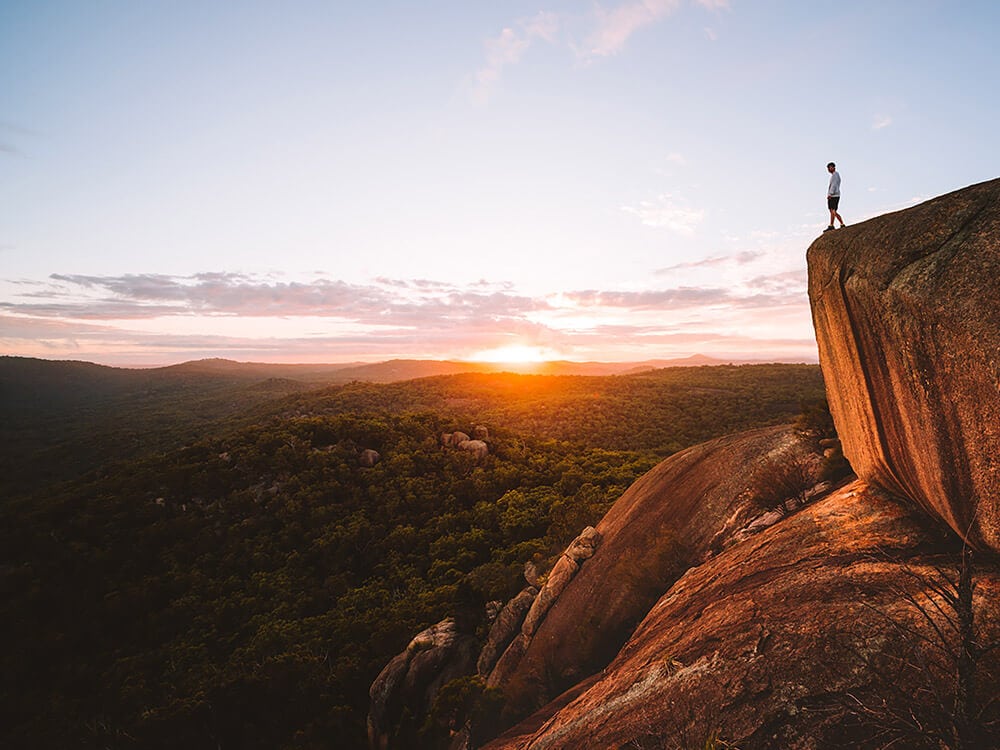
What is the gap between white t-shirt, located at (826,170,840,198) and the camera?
11320mm

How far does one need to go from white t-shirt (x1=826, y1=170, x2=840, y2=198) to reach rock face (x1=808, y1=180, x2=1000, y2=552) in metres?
4.48

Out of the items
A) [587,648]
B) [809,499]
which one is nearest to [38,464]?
[587,648]

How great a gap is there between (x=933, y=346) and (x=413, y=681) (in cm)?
1772

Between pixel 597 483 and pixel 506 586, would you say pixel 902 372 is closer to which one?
pixel 506 586

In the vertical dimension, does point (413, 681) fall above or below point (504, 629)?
below

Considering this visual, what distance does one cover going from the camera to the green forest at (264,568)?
18078mm

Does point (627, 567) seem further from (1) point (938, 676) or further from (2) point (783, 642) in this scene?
(1) point (938, 676)

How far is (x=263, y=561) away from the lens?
91.3 ft

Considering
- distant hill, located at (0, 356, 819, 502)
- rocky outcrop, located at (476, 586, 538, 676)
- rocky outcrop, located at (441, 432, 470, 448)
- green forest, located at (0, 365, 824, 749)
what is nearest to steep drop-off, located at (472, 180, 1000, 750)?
rocky outcrop, located at (476, 586, 538, 676)

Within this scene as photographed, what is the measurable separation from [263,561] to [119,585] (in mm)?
8024

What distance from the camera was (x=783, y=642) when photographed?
6492 mm

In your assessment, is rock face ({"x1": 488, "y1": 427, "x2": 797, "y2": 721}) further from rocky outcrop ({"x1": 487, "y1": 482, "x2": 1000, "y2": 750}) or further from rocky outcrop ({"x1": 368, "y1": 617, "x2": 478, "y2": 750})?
rocky outcrop ({"x1": 368, "y1": 617, "x2": 478, "y2": 750})

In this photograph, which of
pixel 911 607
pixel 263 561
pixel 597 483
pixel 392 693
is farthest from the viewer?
pixel 597 483

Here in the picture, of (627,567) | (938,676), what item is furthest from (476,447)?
(938,676)
